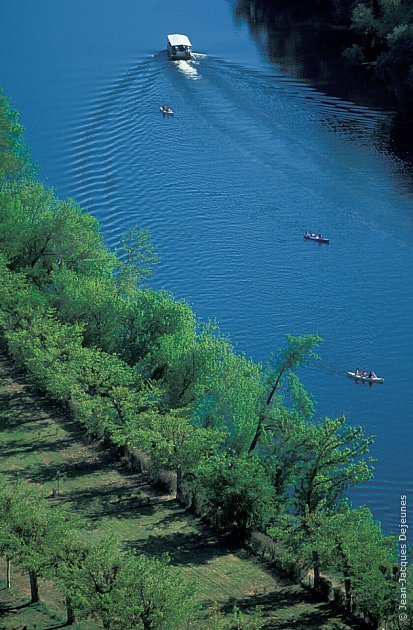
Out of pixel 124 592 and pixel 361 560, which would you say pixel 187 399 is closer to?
pixel 361 560

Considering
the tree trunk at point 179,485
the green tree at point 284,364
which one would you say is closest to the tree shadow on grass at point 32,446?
the tree trunk at point 179,485

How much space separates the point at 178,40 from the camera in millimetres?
144125

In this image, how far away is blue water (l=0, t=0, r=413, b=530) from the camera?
8906 cm

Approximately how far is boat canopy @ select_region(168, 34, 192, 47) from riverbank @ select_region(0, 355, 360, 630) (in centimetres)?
7552

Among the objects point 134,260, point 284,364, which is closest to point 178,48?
point 134,260

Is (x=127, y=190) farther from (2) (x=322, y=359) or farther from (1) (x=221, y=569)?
(1) (x=221, y=569)

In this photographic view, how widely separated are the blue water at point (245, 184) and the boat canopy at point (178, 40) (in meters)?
2.44

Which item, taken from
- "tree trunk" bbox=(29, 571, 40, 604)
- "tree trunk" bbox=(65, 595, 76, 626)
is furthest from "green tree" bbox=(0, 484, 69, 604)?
"tree trunk" bbox=(65, 595, 76, 626)

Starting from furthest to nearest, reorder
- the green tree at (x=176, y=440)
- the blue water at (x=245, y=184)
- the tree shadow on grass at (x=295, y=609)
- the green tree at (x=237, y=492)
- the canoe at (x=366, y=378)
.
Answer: the blue water at (x=245, y=184)
the canoe at (x=366, y=378)
the green tree at (x=176, y=440)
the green tree at (x=237, y=492)
the tree shadow on grass at (x=295, y=609)

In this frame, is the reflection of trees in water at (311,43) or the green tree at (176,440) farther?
the reflection of trees in water at (311,43)

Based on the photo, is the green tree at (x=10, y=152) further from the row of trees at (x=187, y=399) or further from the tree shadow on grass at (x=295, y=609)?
the tree shadow on grass at (x=295, y=609)

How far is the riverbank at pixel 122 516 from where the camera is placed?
185 ft

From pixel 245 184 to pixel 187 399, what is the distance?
153 ft

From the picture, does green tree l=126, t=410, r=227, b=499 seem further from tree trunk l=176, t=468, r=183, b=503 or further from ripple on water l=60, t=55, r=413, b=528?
ripple on water l=60, t=55, r=413, b=528
